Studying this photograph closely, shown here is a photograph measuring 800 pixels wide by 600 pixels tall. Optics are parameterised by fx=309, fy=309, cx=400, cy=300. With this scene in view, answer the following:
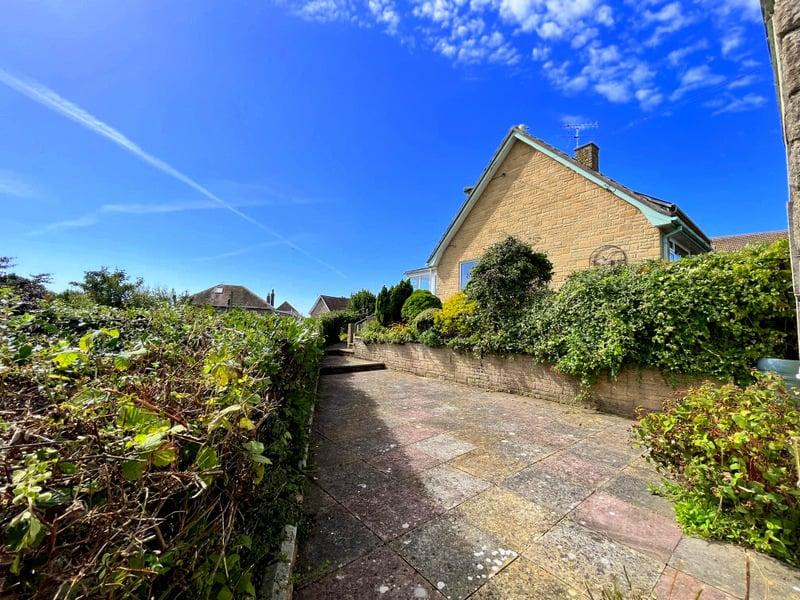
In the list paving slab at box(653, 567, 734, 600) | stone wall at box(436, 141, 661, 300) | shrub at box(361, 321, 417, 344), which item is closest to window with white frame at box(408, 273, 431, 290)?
stone wall at box(436, 141, 661, 300)

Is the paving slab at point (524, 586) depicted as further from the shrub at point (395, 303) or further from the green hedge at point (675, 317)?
the shrub at point (395, 303)

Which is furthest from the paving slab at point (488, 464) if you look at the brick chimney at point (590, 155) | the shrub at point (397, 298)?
Answer: the brick chimney at point (590, 155)

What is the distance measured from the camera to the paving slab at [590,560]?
6.32ft

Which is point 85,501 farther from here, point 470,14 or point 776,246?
point 470,14

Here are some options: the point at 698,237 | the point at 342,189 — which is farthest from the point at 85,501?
the point at 342,189

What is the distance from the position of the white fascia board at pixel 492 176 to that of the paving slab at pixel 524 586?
964 cm

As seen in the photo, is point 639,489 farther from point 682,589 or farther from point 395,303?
point 395,303

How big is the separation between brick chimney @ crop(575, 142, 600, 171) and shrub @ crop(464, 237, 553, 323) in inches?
234

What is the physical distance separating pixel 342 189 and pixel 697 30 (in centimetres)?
1217

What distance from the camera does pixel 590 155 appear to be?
37.7ft

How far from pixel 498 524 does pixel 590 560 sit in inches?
25.0

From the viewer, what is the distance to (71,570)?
683 mm

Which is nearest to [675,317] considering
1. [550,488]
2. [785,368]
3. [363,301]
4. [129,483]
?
[785,368]

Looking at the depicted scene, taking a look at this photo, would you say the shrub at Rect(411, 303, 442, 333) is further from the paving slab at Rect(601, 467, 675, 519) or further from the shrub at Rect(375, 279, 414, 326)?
the paving slab at Rect(601, 467, 675, 519)
